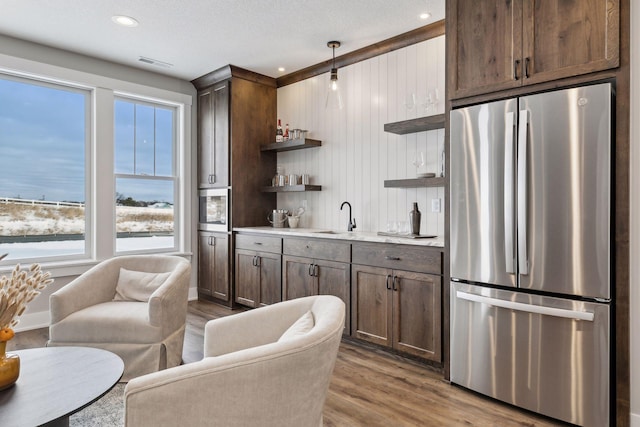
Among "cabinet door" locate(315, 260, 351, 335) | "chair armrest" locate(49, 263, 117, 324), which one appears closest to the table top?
"chair armrest" locate(49, 263, 117, 324)

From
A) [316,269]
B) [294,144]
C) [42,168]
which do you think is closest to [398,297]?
[316,269]

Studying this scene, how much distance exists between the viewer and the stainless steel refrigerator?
6.79 ft

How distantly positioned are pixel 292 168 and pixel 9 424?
12.4 ft

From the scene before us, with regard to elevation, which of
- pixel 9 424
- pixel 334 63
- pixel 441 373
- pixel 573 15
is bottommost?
pixel 441 373

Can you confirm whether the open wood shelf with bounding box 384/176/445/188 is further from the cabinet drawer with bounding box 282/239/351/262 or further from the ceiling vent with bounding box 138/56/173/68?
the ceiling vent with bounding box 138/56/173/68

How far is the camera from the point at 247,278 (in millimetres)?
4430

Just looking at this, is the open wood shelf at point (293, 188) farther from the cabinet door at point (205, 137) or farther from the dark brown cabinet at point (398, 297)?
the dark brown cabinet at point (398, 297)

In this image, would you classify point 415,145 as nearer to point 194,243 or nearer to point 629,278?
point 629,278

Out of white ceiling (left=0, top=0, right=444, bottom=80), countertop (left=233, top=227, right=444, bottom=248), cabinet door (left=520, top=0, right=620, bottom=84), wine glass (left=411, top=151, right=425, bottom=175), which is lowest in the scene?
countertop (left=233, top=227, right=444, bottom=248)

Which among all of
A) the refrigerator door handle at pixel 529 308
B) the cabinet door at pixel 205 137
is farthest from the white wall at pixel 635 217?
the cabinet door at pixel 205 137

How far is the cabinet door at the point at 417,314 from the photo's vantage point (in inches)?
112

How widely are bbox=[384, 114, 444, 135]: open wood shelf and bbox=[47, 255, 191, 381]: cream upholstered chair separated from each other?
209 cm

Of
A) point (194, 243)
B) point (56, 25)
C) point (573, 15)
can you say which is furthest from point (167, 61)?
point (573, 15)

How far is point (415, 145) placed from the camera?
3.69m
